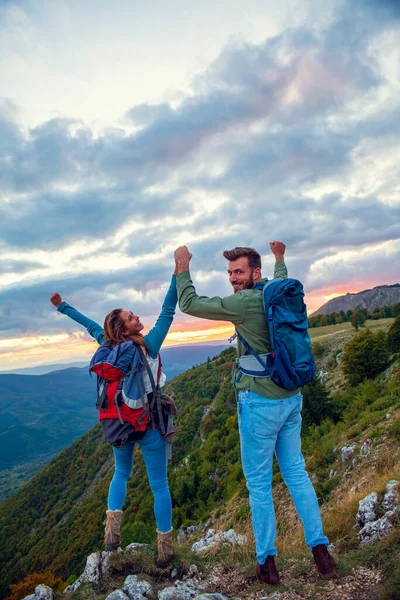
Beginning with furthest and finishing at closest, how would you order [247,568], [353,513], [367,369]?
1. [367,369]
2. [353,513]
3. [247,568]

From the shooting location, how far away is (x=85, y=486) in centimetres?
5781

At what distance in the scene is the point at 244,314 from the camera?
2.94 meters

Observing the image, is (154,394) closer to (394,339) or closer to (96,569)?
(96,569)

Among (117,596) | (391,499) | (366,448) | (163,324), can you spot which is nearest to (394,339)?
(366,448)

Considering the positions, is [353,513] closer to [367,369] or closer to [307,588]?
[307,588]

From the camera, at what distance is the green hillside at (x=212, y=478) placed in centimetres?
667

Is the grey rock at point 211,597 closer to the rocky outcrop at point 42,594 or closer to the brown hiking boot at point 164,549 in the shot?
the brown hiking boot at point 164,549

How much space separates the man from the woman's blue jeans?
971 mm

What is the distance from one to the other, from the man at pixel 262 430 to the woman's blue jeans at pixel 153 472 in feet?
3.19

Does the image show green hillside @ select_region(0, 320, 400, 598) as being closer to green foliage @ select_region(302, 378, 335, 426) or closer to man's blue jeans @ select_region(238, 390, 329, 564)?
green foliage @ select_region(302, 378, 335, 426)

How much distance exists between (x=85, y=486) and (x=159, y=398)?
2506 inches

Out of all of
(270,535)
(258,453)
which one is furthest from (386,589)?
(258,453)

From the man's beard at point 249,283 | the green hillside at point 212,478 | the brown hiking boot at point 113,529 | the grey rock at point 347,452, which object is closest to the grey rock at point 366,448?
the green hillside at point 212,478

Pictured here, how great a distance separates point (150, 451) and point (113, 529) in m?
1.06
